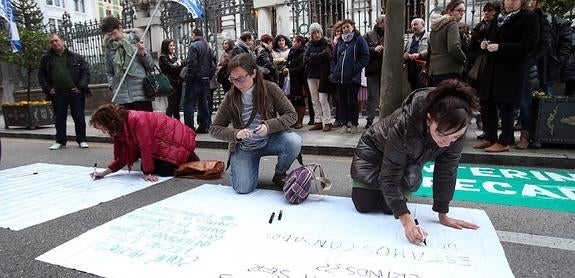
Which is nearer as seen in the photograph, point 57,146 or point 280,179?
point 280,179

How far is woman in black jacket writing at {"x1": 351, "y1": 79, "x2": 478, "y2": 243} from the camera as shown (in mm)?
2246

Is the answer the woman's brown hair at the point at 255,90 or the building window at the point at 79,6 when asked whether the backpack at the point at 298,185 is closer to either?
the woman's brown hair at the point at 255,90

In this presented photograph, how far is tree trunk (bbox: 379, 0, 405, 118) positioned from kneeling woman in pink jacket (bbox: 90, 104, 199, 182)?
2470 millimetres

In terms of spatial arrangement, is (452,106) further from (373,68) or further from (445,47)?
(373,68)

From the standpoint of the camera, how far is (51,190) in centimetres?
444

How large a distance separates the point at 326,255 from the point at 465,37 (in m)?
5.12

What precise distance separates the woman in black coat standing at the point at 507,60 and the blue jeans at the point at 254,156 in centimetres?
256

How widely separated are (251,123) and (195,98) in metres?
3.91

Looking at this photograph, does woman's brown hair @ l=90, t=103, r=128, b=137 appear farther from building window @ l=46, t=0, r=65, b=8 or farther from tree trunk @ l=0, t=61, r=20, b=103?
building window @ l=46, t=0, r=65, b=8

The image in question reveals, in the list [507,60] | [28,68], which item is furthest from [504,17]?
[28,68]

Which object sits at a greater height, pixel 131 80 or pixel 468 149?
pixel 131 80

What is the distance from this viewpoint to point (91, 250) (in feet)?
9.21

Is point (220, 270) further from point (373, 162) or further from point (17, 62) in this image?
point (17, 62)

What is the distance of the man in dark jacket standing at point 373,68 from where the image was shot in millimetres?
7211
